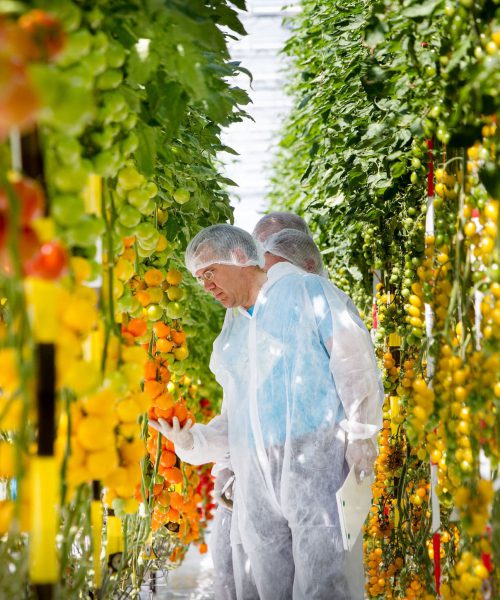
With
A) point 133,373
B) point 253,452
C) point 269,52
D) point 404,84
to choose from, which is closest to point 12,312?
point 133,373

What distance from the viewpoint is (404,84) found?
1.82m

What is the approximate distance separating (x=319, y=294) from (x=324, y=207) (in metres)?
0.80

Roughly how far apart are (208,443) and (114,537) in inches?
33.5

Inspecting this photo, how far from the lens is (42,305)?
3.14ft

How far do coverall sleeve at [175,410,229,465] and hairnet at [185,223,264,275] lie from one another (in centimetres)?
55

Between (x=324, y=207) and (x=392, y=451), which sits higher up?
(x=324, y=207)

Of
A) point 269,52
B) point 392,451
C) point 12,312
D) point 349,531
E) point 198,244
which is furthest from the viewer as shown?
point 269,52

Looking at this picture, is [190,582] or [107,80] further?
[190,582]

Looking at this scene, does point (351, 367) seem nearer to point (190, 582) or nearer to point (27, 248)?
point (27, 248)

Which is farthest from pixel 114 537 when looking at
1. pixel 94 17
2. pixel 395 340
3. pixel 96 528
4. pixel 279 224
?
pixel 279 224

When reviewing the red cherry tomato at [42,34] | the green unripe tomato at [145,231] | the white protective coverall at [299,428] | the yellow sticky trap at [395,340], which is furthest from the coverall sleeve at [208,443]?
the red cherry tomato at [42,34]

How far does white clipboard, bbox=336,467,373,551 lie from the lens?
2.18 meters

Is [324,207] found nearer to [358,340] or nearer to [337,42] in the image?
[337,42]

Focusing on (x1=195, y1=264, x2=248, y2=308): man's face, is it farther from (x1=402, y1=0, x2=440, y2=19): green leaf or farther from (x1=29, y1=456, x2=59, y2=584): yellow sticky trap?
(x1=29, y1=456, x2=59, y2=584): yellow sticky trap
